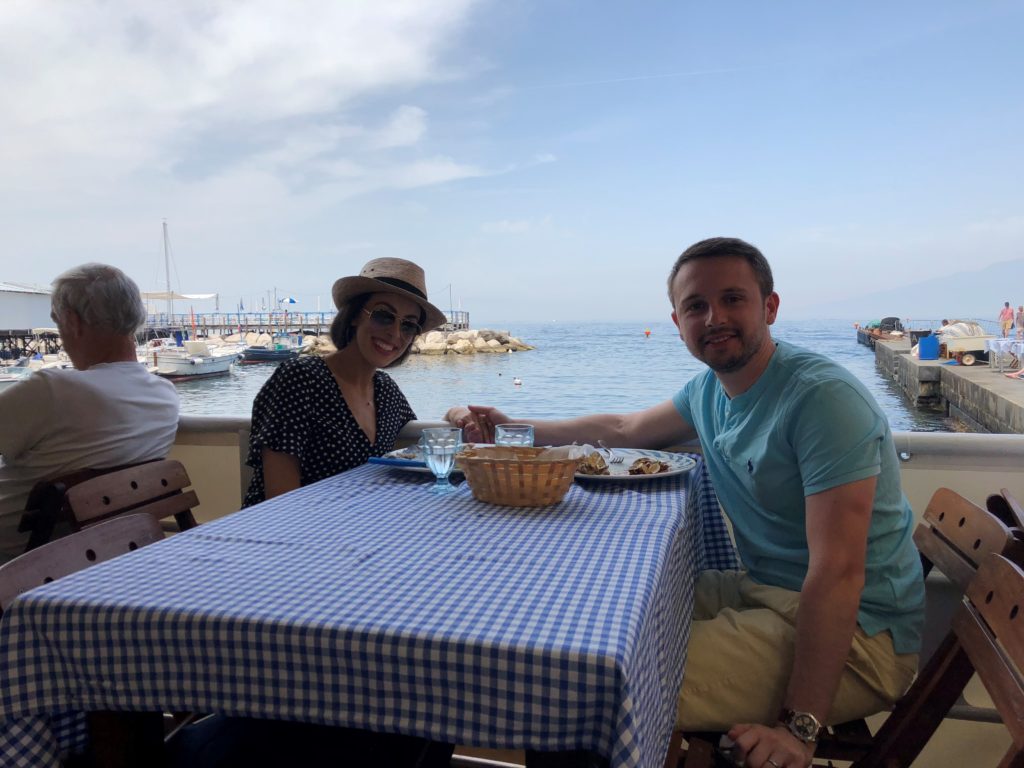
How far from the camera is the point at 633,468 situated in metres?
1.60

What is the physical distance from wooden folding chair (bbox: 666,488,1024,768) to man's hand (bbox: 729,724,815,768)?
94 mm

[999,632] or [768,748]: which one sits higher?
[999,632]

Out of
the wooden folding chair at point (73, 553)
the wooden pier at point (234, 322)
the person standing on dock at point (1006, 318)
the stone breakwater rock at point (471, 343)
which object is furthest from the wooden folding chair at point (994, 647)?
the wooden pier at point (234, 322)

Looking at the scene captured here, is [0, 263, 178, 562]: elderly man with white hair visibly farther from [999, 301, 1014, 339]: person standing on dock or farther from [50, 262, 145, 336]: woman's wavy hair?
[999, 301, 1014, 339]: person standing on dock

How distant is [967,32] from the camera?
17516 mm

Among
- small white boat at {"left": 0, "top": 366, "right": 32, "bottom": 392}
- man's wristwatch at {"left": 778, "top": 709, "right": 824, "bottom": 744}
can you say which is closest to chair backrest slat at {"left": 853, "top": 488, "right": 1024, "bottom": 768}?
man's wristwatch at {"left": 778, "top": 709, "right": 824, "bottom": 744}

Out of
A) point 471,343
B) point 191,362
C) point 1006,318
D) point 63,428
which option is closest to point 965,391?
point 1006,318

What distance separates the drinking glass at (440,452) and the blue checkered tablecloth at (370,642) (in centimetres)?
46

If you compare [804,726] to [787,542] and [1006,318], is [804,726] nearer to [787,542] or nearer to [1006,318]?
[787,542]

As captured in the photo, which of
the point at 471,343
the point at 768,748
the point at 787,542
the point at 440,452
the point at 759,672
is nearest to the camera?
the point at 768,748

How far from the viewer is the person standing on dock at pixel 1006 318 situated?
65.5ft

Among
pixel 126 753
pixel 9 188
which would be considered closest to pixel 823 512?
pixel 126 753

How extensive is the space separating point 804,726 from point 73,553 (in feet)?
4.05

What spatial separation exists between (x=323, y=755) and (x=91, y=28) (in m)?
9.32
